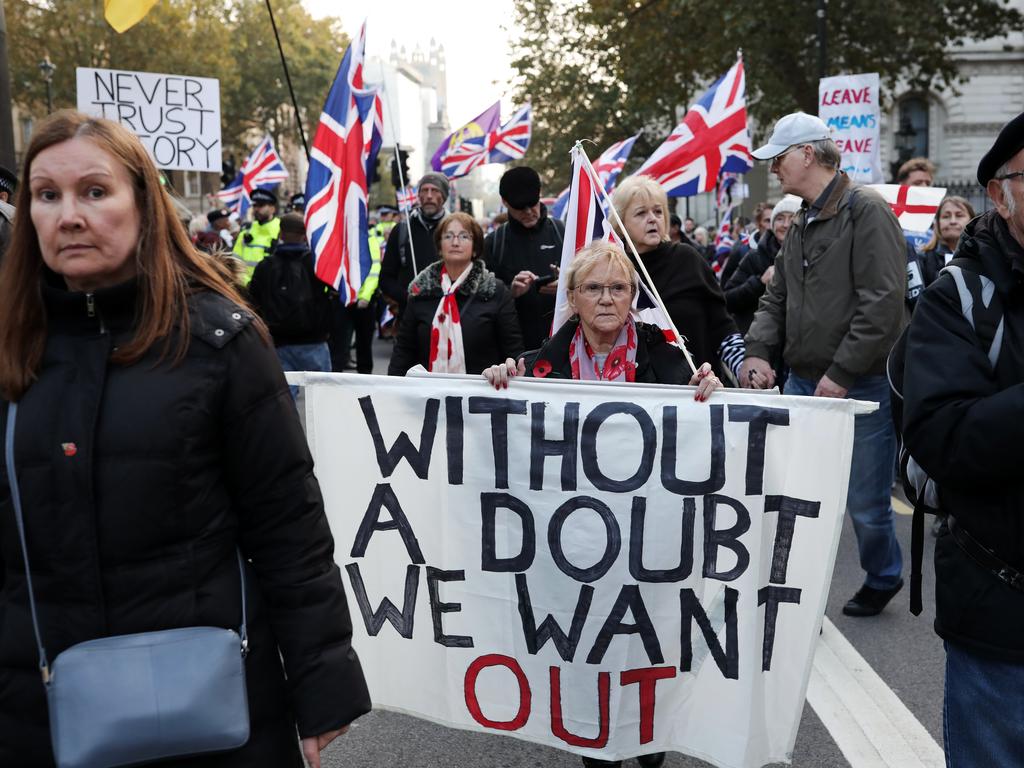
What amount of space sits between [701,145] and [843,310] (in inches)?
162

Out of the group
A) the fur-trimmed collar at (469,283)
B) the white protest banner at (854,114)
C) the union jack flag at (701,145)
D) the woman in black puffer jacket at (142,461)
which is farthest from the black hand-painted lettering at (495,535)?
the white protest banner at (854,114)

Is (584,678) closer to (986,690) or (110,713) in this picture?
(986,690)

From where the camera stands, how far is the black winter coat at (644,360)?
3875 mm

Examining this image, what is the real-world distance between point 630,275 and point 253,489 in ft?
6.70

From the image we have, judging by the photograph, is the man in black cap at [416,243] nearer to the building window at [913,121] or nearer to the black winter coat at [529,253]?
the black winter coat at [529,253]

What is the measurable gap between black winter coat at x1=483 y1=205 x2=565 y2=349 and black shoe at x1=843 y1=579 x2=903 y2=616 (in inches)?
97.4

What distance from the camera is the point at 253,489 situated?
7.06ft

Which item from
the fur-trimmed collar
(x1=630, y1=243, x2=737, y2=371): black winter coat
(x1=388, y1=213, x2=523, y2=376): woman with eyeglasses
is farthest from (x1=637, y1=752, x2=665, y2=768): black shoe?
the fur-trimmed collar

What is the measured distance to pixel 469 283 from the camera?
6.06m

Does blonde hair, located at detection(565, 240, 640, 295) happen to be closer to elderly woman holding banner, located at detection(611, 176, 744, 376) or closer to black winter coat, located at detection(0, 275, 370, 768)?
elderly woman holding banner, located at detection(611, 176, 744, 376)

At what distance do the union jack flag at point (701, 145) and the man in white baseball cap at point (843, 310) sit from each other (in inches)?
140

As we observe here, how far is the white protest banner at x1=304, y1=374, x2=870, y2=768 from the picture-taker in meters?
3.32

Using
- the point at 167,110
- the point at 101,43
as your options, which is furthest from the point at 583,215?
the point at 101,43

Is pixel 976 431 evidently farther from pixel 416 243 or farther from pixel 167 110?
pixel 167 110
